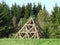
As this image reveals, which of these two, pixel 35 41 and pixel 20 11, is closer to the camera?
pixel 35 41

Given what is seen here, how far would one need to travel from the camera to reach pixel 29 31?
3722 centimetres

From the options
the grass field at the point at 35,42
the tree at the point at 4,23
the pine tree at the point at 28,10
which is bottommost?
the grass field at the point at 35,42

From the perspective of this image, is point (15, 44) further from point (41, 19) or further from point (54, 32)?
point (41, 19)

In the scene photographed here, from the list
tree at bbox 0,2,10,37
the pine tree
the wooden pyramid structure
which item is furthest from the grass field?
the pine tree

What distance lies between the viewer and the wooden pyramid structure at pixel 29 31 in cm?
3591

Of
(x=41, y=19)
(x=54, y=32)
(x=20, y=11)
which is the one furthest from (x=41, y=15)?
(x=54, y=32)

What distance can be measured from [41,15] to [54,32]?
666 inches

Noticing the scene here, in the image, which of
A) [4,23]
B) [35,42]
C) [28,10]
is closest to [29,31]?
[4,23]

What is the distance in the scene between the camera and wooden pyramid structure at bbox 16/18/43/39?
35.9 meters

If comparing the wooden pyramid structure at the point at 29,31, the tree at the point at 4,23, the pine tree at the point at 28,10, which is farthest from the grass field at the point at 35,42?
the pine tree at the point at 28,10

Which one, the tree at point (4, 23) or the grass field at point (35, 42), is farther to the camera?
the tree at point (4, 23)

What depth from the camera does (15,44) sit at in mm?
20938

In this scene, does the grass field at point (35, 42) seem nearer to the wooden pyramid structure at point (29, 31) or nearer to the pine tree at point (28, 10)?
the wooden pyramid structure at point (29, 31)

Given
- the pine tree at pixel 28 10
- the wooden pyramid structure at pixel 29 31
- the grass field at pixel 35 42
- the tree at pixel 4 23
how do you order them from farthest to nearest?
the pine tree at pixel 28 10 < the tree at pixel 4 23 < the wooden pyramid structure at pixel 29 31 < the grass field at pixel 35 42
